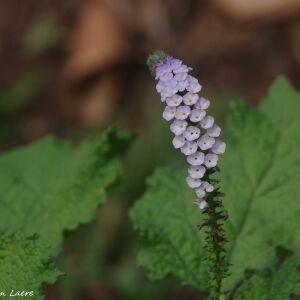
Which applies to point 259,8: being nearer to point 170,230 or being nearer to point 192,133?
point 170,230

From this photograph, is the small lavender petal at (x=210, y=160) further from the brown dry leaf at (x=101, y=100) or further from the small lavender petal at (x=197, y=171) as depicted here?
the brown dry leaf at (x=101, y=100)

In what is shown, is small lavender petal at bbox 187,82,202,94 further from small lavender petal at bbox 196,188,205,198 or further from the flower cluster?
small lavender petal at bbox 196,188,205,198

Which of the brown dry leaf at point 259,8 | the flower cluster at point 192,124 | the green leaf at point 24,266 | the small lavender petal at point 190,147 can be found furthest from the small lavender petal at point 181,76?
the brown dry leaf at point 259,8

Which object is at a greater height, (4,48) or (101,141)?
(4,48)

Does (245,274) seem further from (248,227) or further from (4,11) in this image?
(4,11)

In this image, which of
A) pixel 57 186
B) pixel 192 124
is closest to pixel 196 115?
pixel 192 124

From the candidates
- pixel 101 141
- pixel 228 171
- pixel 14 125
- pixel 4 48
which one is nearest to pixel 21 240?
pixel 101 141
